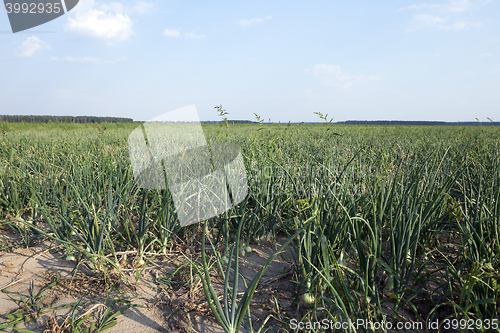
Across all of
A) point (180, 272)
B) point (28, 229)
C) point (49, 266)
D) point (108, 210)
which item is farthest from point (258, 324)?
point (28, 229)

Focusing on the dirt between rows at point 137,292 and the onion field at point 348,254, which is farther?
the dirt between rows at point 137,292

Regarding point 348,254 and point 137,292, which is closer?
point 137,292

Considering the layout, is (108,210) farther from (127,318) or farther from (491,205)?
(491,205)

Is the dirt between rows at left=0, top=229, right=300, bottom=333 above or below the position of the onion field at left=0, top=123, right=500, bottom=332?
below

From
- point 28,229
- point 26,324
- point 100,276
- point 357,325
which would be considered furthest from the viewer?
point 28,229

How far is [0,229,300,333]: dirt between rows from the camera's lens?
3.66ft

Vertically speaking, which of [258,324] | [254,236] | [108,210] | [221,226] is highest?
[108,210]

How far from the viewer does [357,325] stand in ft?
3.16

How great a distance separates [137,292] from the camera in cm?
132

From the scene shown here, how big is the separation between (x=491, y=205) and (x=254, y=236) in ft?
4.47

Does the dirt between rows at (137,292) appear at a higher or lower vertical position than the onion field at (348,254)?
lower

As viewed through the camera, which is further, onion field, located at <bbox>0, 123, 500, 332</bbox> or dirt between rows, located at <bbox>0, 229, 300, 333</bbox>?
dirt between rows, located at <bbox>0, 229, 300, 333</bbox>

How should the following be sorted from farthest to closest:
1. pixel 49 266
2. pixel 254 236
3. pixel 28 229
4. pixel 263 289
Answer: pixel 28 229 < pixel 254 236 < pixel 49 266 < pixel 263 289

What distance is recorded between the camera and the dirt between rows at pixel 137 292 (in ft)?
3.66
